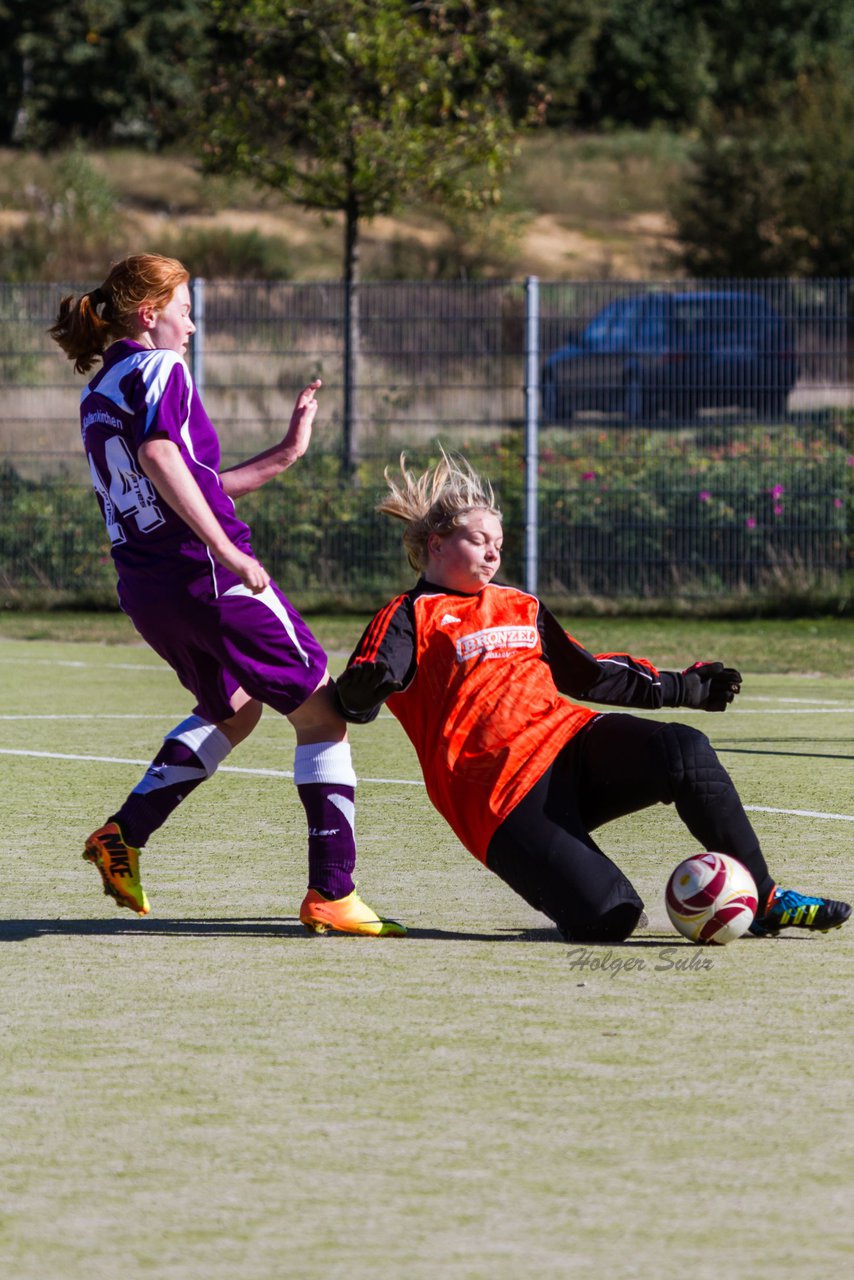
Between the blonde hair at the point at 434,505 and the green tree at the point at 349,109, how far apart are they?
14316mm

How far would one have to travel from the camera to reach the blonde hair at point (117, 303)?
5.62m

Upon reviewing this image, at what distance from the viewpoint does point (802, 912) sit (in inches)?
209

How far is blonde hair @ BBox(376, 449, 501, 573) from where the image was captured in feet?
17.9

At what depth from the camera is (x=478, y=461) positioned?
17.3 meters

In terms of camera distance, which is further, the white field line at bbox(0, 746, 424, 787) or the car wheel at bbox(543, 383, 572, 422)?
the car wheel at bbox(543, 383, 572, 422)

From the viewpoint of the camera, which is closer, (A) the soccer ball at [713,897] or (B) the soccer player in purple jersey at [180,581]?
(A) the soccer ball at [713,897]

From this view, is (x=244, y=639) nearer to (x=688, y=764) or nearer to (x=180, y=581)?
(x=180, y=581)

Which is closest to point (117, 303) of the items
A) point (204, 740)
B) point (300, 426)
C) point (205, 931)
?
point (300, 426)

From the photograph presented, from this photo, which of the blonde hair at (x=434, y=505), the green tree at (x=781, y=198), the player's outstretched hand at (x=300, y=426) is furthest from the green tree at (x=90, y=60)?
the blonde hair at (x=434, y=505)

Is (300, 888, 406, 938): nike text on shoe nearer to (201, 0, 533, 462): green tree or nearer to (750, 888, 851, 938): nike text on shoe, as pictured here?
(750, 888, 851, 938): nike text on shoe

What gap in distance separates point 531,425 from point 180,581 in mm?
11887

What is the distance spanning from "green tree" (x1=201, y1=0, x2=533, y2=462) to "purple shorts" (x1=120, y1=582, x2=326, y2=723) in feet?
47.3

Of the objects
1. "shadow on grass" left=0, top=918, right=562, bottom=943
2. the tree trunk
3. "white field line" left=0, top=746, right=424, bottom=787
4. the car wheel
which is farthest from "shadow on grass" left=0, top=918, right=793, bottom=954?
the tree trunk
